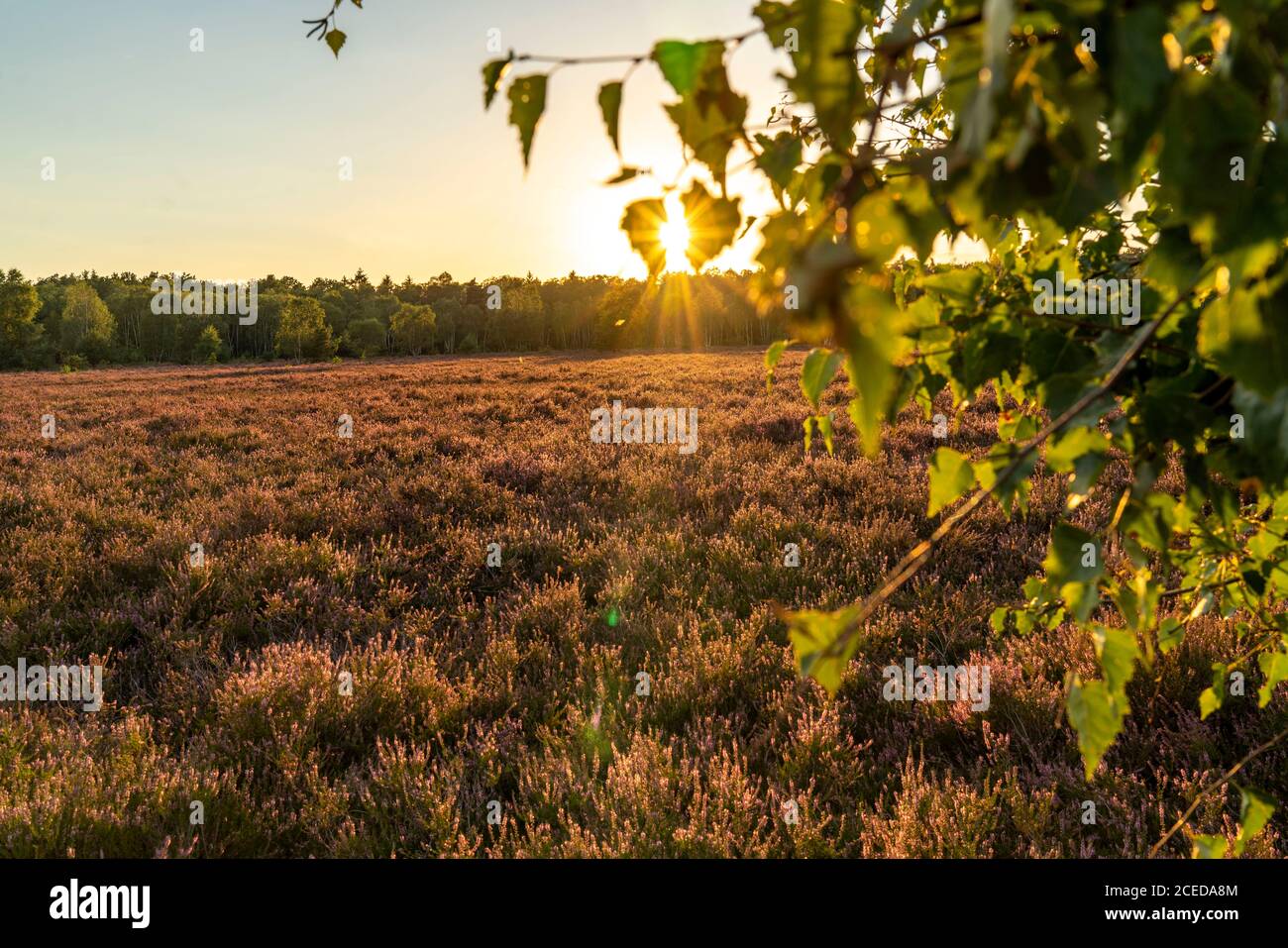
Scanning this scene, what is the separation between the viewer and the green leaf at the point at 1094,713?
0.93 m

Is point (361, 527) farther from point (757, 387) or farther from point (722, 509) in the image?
point (757, 387)

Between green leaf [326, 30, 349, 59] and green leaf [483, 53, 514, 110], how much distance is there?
41.4 inches

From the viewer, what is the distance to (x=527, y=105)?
0.85m

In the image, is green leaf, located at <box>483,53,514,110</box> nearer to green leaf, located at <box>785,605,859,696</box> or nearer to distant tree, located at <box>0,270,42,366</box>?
green leaf, located at <box>785,605,859,696</box>

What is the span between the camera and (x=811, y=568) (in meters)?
5.87

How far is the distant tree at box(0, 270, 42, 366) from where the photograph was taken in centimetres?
6366

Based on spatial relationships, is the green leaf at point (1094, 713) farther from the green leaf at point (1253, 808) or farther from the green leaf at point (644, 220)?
the green leaf at point (644, 220)

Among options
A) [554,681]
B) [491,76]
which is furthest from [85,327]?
[491,76]

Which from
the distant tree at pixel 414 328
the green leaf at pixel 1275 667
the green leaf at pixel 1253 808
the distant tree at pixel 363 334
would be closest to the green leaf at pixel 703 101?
the green leaf at pixel 1253 808

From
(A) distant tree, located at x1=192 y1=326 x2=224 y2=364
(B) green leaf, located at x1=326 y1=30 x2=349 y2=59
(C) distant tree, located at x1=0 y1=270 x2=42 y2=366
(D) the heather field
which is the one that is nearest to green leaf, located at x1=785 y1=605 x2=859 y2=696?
(D) the heather field

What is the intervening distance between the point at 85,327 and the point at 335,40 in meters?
95.4

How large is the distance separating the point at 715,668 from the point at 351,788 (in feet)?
7.10

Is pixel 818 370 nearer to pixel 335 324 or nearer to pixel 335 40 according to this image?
pixel 335 40
